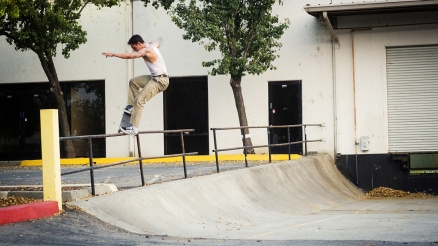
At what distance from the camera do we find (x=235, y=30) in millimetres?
23797

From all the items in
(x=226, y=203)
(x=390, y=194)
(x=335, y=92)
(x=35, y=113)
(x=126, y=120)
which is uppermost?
(x=335, y=92)

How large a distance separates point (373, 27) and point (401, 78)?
1929 millimetres

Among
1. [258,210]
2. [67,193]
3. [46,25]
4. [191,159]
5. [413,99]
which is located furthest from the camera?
[413,99]

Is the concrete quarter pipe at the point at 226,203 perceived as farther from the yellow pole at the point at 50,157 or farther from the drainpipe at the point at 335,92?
the drainpipe at the point at 335,92

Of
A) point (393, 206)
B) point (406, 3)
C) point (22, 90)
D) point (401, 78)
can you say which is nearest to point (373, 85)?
point (401, 78)

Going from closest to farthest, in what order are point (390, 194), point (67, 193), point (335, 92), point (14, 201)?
point (14, 201), point (67, 193), point (390, 194), point (335, 92)

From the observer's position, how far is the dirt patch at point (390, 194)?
77.1ft

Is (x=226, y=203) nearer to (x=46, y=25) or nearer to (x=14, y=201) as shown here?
(x=14, y=201)

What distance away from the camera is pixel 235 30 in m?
23.8

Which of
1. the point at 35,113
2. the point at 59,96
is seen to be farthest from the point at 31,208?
the point at 35,113

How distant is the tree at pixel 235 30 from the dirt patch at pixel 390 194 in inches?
168

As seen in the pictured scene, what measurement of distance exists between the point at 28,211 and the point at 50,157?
898 millimetres

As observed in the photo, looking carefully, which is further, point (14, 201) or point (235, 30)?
point (235, 30)

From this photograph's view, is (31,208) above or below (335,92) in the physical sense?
below
